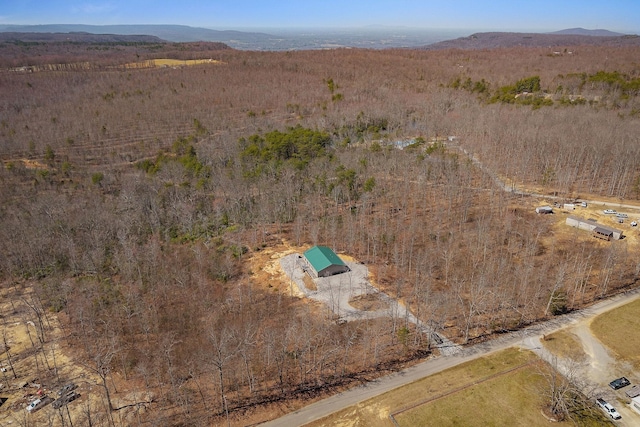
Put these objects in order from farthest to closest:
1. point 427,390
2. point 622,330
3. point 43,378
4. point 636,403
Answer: point 622,330 → point 43,378 → point 427,390 → point 636,403

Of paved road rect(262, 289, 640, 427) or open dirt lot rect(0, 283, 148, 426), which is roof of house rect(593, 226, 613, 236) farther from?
open dirt lot rect(0, 283, 148, 426)

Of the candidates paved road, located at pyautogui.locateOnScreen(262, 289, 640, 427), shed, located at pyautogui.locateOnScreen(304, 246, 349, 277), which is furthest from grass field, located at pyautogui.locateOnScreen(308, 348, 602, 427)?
shed, located at pyautogui.locateOnScreen(304, 246, 349, 277)

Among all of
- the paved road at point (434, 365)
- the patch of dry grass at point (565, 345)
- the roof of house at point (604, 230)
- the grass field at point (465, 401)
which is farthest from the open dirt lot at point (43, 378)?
the roof of house at point (604, 230)

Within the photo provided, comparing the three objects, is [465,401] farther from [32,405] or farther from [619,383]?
[32,405]

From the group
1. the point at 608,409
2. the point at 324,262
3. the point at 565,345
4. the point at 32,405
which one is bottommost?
the point at 32,405

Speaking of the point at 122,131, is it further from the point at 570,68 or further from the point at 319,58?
the point at 570,68

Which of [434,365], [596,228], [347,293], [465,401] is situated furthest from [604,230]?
[465,401]
